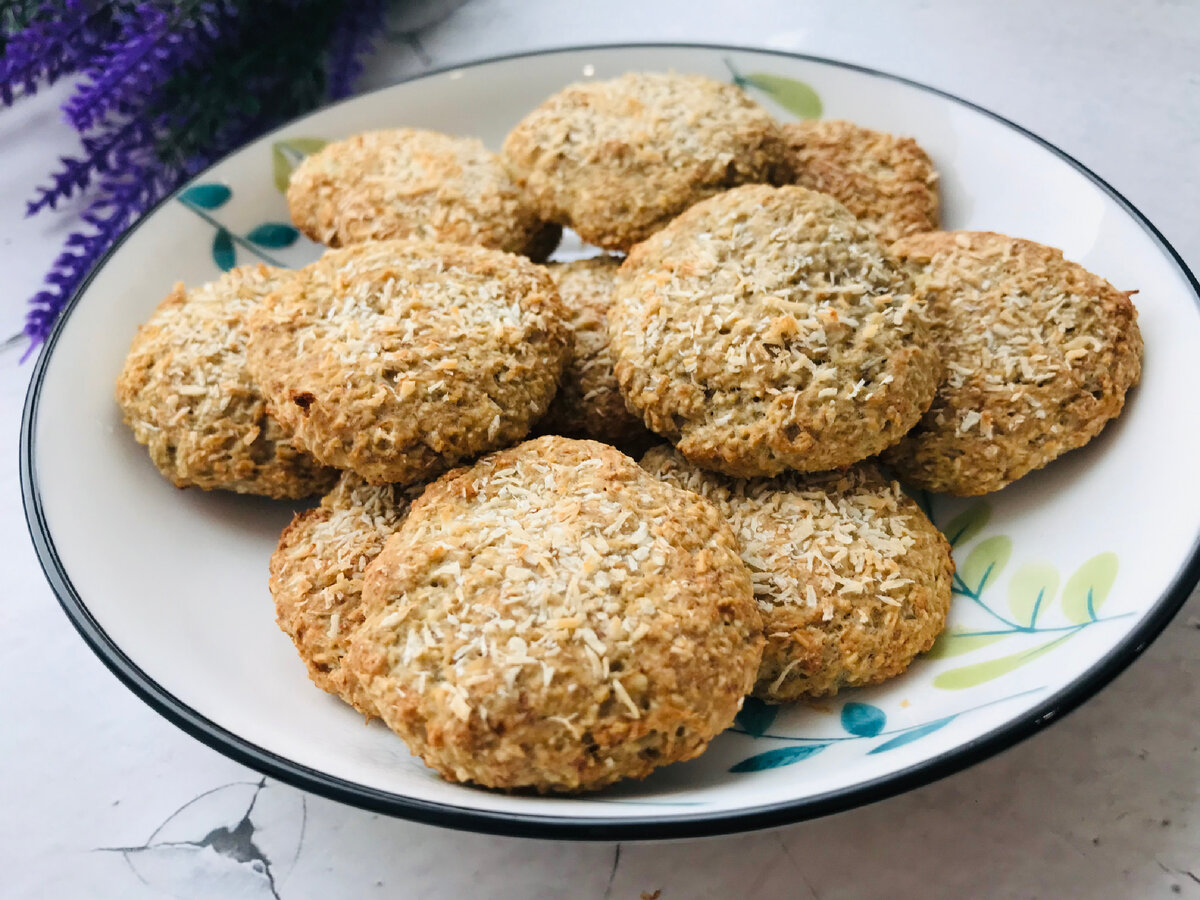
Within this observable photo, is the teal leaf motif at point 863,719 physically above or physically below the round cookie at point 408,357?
below

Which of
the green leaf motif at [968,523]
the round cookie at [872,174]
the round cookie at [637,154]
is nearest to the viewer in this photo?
the green leaf motif at [968,523]

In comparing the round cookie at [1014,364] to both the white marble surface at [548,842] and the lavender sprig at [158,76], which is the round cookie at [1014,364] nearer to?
the white marble surface at [548,842]

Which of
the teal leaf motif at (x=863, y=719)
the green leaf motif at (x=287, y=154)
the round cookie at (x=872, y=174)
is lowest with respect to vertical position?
the teal leaf motif at (x=863, y=719)

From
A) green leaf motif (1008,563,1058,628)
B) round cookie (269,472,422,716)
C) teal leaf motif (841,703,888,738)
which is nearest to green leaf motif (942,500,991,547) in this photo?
green leaf motif (1008,563,1058,628)

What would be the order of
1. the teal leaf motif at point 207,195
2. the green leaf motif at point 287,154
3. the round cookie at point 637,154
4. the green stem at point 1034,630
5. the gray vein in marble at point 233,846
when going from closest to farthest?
the green stem at point 1034,630, the gray vein in marble at point 233,846, the round cookie at point 637,154, the teal leaf motif at point 207,195, the green leaf motif at point 287,154

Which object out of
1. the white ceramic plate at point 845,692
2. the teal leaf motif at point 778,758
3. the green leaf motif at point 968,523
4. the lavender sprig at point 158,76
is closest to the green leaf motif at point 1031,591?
the white ceramic plate at point 845,692

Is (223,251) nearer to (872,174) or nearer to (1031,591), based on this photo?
(872,174)
